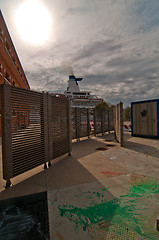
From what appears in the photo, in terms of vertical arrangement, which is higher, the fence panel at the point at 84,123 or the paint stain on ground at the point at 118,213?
the fence panel at the point at 84,123

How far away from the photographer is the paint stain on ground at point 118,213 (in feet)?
6.57

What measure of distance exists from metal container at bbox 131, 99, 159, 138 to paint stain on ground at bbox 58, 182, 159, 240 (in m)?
9.13

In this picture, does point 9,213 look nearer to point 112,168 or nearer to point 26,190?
point 26,190

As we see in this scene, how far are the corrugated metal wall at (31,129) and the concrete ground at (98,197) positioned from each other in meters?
0.61

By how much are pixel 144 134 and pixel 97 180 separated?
963 cm

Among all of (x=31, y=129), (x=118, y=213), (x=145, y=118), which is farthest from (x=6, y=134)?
(x=145, y=118)

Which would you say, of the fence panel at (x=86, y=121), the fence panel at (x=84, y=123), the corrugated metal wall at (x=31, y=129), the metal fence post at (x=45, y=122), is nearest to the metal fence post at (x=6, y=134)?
the corrugated metal wall at (x=31, y=129)

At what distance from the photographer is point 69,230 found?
2.03 m

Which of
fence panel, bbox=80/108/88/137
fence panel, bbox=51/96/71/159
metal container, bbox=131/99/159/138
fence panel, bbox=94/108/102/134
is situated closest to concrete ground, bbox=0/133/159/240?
fence panel, bbox=51/96/71/159

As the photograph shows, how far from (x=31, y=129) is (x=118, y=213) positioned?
3.72 metres

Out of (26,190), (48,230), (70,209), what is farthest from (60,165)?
(48,230)

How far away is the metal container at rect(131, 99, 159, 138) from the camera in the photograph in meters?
10.6

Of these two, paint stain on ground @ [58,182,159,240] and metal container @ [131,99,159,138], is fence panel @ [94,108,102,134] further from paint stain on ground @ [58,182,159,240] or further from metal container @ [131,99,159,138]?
paint stain on ground @ [58,182,159,240]

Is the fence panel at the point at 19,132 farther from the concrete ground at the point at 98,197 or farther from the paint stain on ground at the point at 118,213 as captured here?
the paint stain on ground at the point at 118,213
